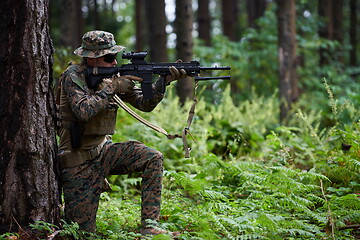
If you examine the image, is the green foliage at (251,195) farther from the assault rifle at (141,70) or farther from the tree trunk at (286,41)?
the tree trunk at (286,41)

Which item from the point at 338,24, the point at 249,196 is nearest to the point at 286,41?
the point at 249,196

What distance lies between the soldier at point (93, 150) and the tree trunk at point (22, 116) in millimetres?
355

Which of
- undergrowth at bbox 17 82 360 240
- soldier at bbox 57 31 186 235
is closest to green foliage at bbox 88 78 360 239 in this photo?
undergrowth at bbox 17 82 360 240

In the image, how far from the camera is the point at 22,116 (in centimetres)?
385

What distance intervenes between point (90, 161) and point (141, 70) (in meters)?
1.03

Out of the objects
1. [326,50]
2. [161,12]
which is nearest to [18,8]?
[161,12]

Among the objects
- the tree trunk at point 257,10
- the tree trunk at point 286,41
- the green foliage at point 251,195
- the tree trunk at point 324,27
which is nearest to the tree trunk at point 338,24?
the tree trunk at point 324,27

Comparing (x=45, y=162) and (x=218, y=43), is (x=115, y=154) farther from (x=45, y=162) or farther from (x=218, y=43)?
(x=218, y=43)

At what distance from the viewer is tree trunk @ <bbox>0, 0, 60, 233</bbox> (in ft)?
12.5

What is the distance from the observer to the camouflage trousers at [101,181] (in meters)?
4.27

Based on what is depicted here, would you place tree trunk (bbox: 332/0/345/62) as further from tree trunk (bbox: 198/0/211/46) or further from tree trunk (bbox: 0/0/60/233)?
tree trunk (bbox: 0/0/60/233)

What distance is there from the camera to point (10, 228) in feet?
12.4

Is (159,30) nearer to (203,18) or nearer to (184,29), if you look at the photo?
(184,29)

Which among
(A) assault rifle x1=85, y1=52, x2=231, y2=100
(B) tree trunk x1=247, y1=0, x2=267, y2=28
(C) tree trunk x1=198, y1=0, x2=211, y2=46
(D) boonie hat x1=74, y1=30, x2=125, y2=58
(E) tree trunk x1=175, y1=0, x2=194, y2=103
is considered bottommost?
(A) assault rifle x1=85, y1=52, x2=231, y2=100
